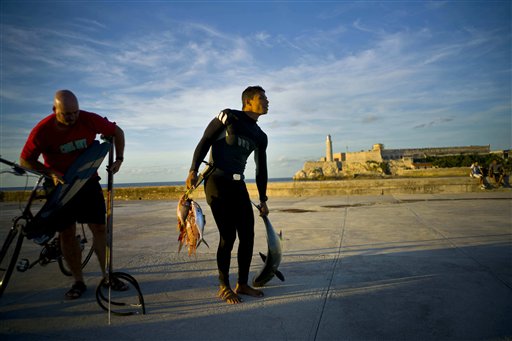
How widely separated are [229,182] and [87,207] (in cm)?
136

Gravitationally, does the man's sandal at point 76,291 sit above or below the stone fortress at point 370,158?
below

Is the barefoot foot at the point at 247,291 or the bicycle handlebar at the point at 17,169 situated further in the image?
the barefoot foot at the point at 247,291

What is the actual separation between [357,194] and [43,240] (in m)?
14.0

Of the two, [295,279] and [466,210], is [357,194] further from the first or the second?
[295,279]

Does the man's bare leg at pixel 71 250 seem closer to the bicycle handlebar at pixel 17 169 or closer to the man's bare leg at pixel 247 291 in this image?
the bicycle handlebar at pixel 17 169

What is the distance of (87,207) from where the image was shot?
292 cm

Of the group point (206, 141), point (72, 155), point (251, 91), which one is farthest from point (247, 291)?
point (72, 155)

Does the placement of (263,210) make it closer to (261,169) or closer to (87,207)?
(261,169)

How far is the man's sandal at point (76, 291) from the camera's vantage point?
2.92 metres

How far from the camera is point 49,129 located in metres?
2.73

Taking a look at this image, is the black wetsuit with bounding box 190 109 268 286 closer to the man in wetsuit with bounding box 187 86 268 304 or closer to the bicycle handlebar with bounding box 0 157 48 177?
the man in wetsuit with bounding box 187 86 268 304

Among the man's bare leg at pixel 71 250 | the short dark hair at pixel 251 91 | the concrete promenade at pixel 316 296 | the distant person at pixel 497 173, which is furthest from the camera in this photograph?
the distant person at pixel 497 173

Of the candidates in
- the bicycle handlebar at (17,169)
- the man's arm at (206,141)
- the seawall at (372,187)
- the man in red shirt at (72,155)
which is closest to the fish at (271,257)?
the man's arm at (206,141)

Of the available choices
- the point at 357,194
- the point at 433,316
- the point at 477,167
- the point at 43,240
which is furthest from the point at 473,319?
the point at 477,167
